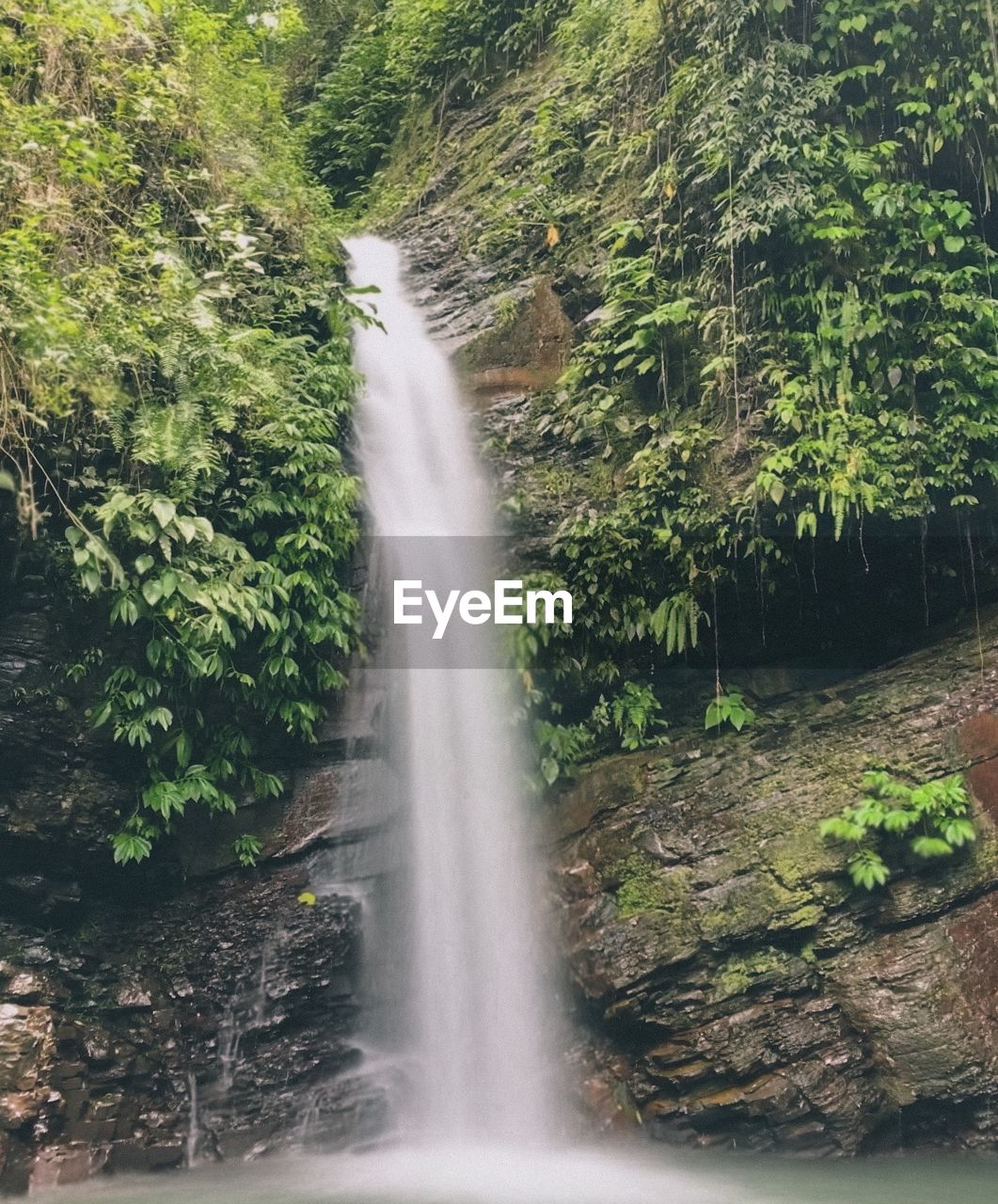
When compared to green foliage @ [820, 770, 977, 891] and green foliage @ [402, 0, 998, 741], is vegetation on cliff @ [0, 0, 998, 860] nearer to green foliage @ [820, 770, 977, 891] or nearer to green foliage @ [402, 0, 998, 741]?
green foliage @ [402, 0, 998, 741]

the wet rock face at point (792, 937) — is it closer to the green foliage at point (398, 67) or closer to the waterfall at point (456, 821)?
Answer: the waterfall at point (456, 821)

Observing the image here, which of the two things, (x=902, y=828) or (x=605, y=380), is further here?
(x=605, y=380)

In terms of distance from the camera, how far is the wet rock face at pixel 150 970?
5434 millimetres

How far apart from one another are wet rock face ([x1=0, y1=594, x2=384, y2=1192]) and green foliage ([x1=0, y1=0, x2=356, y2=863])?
0.82 feet

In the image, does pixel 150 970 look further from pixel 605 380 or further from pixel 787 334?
pixel 787 334

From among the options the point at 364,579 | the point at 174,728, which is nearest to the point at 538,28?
the point at 364,579

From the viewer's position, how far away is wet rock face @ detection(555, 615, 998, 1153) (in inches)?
215

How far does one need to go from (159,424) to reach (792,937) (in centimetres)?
508

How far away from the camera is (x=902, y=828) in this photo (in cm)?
566

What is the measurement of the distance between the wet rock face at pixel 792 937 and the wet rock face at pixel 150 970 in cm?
165

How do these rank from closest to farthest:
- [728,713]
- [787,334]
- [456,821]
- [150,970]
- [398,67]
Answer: [150,970], [728,713], [456,821], [787,334], [398,67]

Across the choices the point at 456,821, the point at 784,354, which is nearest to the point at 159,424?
the point at 456,821

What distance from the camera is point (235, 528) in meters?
6.44

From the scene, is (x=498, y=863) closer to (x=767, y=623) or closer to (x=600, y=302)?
(x=767, y=623)
